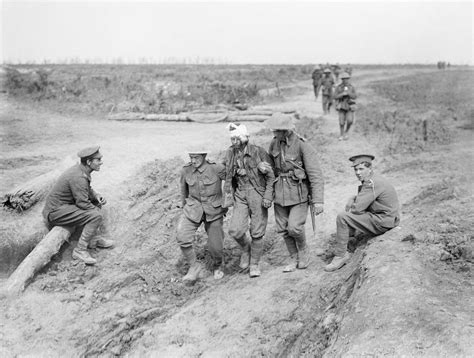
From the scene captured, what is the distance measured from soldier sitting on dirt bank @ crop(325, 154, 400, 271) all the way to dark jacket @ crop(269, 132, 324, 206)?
0.40 m

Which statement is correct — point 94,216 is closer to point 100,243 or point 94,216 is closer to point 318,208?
point 100,243

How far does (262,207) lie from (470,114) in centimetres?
1197

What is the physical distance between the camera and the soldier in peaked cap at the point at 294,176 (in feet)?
17.4

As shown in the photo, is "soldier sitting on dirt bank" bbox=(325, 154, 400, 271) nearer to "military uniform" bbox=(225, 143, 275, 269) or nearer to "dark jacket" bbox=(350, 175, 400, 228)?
"dark jacket" bbox=(350, 175, 400, 228)

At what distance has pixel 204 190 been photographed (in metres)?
5.79

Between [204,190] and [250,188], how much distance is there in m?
0.62

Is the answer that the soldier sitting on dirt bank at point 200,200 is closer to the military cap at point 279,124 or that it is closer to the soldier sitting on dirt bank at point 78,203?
the military cap at point 279,124

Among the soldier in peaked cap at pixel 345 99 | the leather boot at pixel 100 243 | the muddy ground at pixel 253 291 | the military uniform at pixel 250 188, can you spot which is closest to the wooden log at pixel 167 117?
the soldier in peaked cap at pixel 345 99

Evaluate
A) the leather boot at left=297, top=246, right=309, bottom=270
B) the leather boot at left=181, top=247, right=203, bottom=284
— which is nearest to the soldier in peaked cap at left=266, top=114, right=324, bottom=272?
the leather boot at left=297, top=246, right=309, bottom=270

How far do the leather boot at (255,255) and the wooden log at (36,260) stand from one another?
2.80 meters

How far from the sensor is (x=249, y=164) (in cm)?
547

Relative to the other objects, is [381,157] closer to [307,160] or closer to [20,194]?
[307,160]

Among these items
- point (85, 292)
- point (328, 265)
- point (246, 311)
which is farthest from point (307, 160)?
point (85, 292)

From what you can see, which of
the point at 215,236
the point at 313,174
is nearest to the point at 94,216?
the point at 215,236
